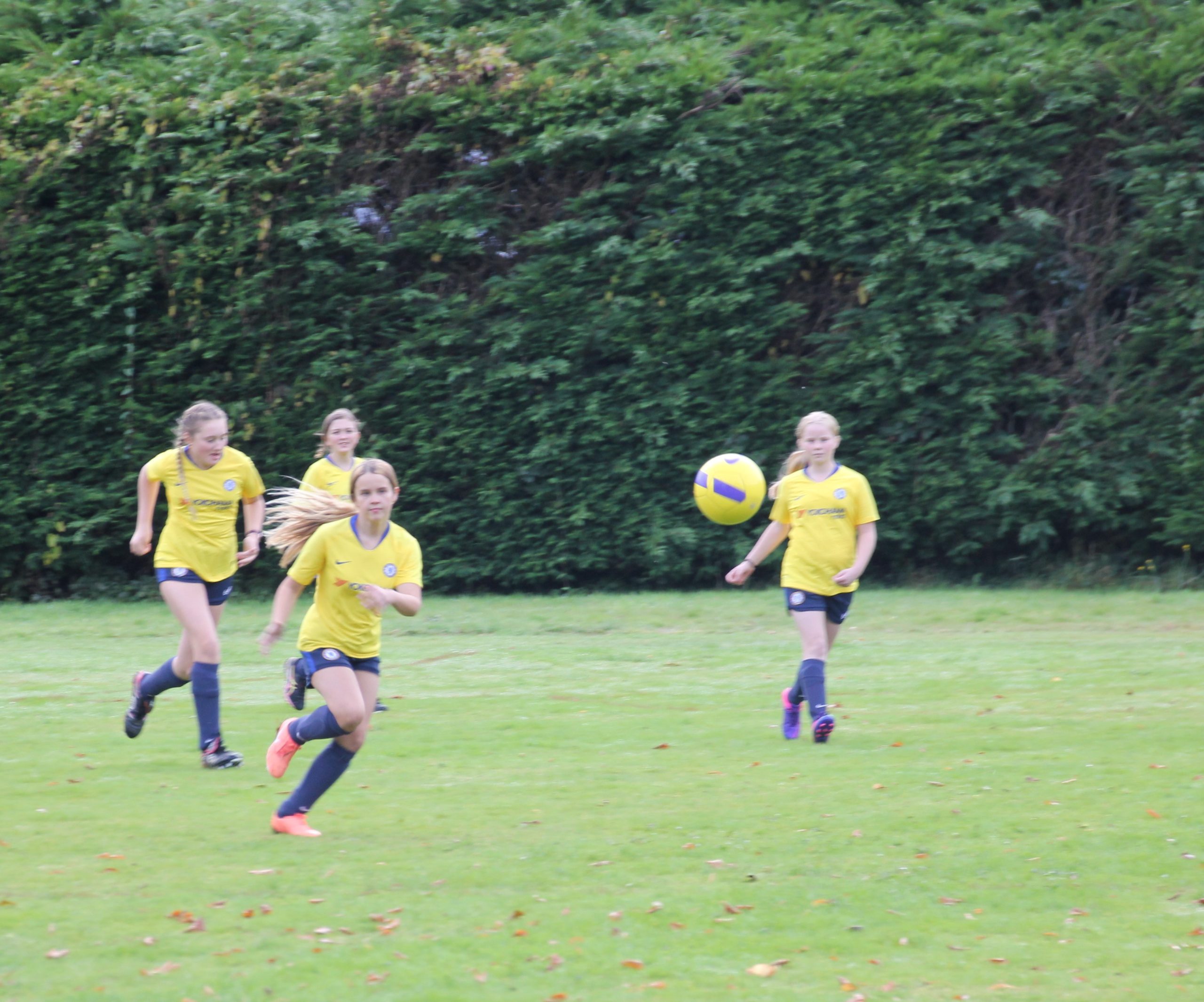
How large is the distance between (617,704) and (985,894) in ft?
14.7

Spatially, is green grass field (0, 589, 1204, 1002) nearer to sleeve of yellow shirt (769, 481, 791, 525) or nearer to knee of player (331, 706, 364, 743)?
knee of player (331, 706, 364, 743)

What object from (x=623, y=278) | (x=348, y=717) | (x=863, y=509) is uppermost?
(x=623, y=278)

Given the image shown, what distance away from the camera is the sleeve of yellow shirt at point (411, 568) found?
249 inches

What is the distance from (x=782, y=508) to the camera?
845 cm

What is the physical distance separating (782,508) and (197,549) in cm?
335

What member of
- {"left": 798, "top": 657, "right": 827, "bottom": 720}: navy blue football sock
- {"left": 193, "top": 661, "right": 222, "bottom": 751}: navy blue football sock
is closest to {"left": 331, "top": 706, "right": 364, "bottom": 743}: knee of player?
{"left": 193, "top": 661, "right": 222, "bottom": 751}: navy blue football sock

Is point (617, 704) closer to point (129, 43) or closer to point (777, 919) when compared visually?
point (777, 919)

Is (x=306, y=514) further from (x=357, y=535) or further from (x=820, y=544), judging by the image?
(x=820, y=544)

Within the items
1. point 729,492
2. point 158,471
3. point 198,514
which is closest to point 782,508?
point 729,492

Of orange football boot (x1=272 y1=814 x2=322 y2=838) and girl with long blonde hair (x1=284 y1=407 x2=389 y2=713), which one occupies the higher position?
girl with long blonde hair (x1=284 y1=407 x2=389 y2=713)

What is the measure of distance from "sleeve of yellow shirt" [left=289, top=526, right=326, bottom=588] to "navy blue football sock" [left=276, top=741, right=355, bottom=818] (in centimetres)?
76

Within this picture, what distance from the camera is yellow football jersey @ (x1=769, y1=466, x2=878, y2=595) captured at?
8.23 metres

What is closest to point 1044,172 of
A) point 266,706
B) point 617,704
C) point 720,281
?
point 720,281

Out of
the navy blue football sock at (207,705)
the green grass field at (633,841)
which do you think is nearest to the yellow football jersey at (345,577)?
the green grass field at (633,841)
